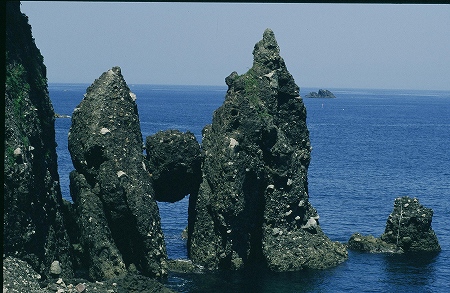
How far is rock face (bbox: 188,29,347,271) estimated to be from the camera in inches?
2158

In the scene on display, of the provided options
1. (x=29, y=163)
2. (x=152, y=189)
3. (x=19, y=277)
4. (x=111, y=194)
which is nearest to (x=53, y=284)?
(x=19, y=277)

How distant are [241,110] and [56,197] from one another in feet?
58.3

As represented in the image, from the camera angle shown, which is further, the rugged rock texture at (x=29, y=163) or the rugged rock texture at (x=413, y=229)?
the rugged rock texture at (x=413, y=229)

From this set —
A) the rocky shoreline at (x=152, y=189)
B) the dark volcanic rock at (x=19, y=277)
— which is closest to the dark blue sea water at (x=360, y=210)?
the rocky shoreline at (x=152, y=189)

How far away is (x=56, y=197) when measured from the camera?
1897 inches

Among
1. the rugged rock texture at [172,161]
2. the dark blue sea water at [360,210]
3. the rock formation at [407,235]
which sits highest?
the rugged rock texture at [172,161]

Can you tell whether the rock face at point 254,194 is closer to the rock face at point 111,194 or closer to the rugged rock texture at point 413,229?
the rock face at point 111,194

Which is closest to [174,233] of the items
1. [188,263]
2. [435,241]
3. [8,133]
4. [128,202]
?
[188,263]

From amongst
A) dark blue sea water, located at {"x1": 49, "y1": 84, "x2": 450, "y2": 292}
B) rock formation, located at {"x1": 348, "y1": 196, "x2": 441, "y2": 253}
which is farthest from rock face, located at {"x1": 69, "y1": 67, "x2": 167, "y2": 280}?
A: rock formation, located at {"x1": 348, "y1": 196, "x2": 441, "y2": 253}

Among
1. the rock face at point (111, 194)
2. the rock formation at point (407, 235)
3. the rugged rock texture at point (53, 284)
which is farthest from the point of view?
the rock formation at point (407, 235)

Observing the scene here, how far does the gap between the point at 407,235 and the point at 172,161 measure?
24.5 meters

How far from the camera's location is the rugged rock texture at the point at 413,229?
2457 inches

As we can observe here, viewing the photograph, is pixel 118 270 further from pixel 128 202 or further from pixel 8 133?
pixel 8 133

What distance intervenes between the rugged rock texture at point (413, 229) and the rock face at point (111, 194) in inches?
970
